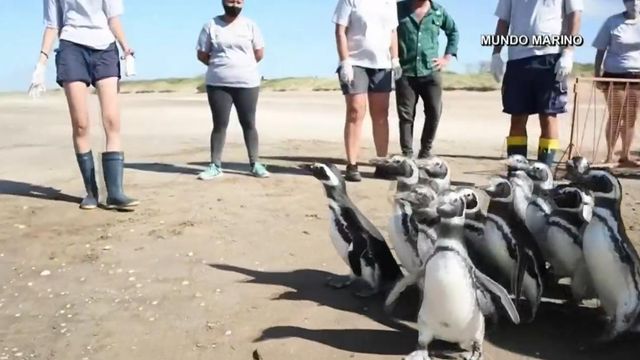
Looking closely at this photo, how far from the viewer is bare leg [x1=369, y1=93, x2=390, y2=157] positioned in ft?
24.0

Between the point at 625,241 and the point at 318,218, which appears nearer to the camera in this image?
the point at 625,241

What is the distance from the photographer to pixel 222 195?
658 cm

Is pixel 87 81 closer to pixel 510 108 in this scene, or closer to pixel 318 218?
pixel 318 218

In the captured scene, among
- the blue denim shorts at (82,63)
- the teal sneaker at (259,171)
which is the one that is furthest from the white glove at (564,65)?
the blue denim shorts at (82,63)

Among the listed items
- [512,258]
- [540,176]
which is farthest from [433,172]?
[512,258]

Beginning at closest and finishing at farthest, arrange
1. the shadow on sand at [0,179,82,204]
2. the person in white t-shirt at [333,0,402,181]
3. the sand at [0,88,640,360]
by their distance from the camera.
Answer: the sand at [0,88,640,360] → the shadow on sand at [0,179,82,204] → the person in white t-shirt at [333,0,402,181]

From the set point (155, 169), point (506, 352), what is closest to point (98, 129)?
point (155, 169)

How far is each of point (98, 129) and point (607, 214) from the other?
492 inches

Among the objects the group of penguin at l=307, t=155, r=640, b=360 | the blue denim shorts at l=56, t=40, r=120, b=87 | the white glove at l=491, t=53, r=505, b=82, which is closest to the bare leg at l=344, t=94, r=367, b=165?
the white glove at l=491, t=53, r=505, b=82

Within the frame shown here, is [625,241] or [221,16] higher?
[221,16]

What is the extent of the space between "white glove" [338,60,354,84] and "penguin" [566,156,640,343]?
3568 millimetres

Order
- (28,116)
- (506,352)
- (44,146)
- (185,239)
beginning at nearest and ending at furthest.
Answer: (506,352)
(185,239)
(44,146)
(28,116)

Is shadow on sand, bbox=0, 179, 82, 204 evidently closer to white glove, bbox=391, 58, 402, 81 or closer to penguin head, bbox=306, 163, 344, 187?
penguin head, bbox=306, 163, 344, 187

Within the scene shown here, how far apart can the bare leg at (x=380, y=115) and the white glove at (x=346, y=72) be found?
437 mm
